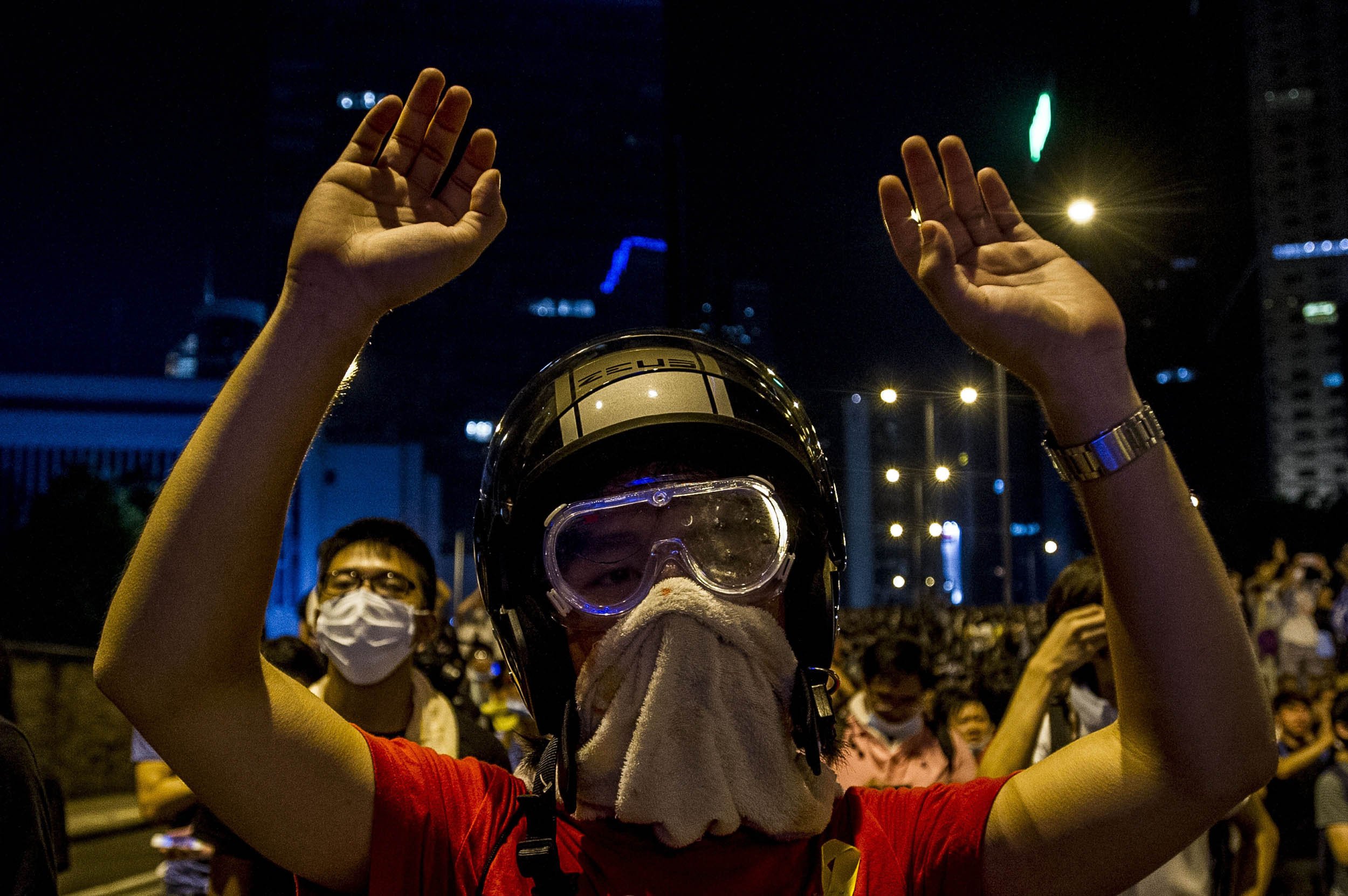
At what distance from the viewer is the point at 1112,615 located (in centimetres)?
155

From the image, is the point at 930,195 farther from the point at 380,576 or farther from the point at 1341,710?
the point at 1341,710

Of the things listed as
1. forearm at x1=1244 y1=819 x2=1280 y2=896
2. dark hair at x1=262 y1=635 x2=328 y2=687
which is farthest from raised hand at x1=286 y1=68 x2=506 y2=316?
forearm at x1=1244 y1=819 x2=1280 y2=896

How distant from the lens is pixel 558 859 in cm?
158

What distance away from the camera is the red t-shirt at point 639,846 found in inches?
62.7

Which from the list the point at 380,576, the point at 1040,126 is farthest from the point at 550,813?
the point at 1040,126

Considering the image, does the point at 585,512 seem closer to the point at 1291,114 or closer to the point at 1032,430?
the point at 1032,430

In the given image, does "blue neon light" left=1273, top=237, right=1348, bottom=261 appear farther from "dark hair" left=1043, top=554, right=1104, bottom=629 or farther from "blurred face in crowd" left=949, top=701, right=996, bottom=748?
"dark hair" left=1043, top=554, right=1104, bottom=629

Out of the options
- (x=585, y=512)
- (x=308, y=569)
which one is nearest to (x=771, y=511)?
(x=585, y=512)

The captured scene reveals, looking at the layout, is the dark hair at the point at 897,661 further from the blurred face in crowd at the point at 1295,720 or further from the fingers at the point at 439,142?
the fingers at the point at 439,142

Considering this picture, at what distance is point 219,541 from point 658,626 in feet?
2.05

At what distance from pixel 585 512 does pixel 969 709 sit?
6.33 metres

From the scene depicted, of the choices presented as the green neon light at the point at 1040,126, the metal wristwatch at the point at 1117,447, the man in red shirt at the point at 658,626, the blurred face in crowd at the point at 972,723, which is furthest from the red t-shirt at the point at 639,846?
the green neon light at the point at 1040,126

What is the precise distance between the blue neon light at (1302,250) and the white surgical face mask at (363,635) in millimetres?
116489

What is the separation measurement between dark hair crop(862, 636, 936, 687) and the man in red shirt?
3979mm
